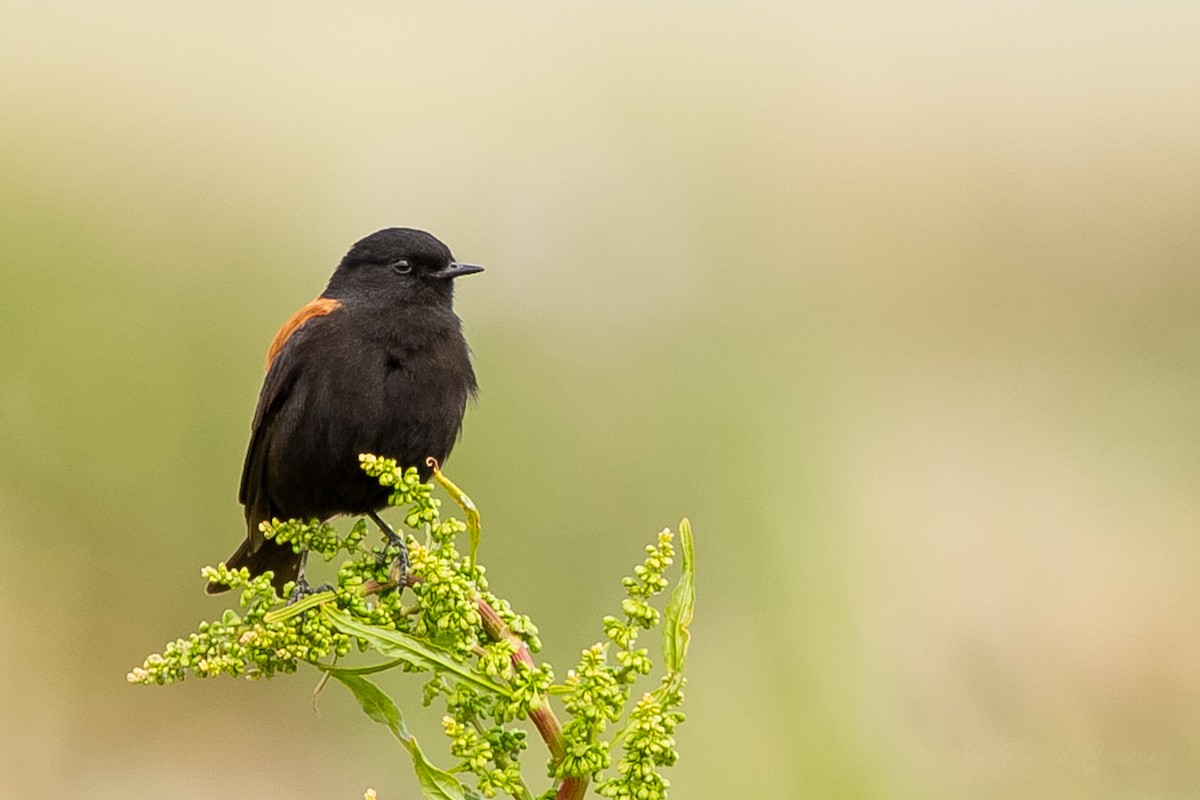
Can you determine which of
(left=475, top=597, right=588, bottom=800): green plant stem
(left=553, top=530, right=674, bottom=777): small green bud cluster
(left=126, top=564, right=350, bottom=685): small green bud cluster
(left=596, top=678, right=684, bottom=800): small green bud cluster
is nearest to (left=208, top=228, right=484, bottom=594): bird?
(left=126, top=564, right=350, bottom=685): small green bud cluster

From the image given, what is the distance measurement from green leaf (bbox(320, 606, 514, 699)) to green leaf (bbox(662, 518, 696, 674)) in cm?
21

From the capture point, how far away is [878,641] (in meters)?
4.96

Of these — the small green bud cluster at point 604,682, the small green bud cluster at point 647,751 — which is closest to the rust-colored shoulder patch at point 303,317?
the small green bud cluster at point 604,682

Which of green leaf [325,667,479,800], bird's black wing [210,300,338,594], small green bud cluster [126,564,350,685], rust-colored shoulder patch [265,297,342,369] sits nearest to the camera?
green leaf [325,667,479,800]

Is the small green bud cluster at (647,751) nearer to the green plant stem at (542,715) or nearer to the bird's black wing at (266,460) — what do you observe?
the green plant stem at (542,715)

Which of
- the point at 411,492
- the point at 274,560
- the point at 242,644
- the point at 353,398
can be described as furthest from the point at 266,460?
the point at 242,644

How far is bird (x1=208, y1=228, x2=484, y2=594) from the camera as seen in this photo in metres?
3.87

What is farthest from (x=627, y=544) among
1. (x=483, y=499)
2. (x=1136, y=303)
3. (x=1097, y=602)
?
(x=1136, y=303)

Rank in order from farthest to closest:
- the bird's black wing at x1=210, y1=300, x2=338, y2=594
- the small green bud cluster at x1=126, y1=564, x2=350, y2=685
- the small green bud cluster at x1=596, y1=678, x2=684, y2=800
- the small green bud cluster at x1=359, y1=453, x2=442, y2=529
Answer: the bird's black wing at x1=210, y1=300, x2=338, y2=594 → the small green bud cluster at x1=359, y1=453, x2=442, y2=529 → the small green bud cluster at x1=126, y1=564, x2=350, y2=685 → the small green bud cluster at x1=596, y1=678, x2=684, y2=800

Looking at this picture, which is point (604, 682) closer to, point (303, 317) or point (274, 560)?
point (274, 560)

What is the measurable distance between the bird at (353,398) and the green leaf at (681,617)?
6.58ft

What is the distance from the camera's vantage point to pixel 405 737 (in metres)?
1.81

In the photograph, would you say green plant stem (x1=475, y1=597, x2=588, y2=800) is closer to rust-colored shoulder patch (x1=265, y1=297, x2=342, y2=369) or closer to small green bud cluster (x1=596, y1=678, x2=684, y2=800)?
small green bud cluster (x1=596, y1=678, x2=684, y2=800)

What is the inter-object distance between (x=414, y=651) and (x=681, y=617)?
346 mm
